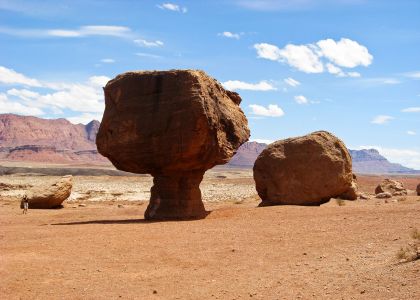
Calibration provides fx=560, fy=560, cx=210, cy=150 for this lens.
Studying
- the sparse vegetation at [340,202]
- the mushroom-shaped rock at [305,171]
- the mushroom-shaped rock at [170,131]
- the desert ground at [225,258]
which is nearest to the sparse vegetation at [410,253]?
the desert ground at [225,258]

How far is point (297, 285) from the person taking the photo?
31.6ft

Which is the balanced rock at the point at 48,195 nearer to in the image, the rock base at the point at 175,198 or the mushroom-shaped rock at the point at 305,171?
the rock base at the point at 175,198

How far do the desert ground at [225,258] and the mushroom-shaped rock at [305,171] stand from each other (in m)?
3.74

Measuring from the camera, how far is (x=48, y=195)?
30.5 metres

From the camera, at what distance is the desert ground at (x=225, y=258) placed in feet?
31.2

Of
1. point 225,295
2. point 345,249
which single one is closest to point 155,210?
point 345,249

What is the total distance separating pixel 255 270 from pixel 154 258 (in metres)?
2.72

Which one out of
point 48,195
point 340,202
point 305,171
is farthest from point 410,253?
point 48,195

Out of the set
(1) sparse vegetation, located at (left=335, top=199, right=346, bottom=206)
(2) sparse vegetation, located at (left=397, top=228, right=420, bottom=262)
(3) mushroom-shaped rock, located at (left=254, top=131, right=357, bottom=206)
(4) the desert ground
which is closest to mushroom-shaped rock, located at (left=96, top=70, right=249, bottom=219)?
(4) the desert ground

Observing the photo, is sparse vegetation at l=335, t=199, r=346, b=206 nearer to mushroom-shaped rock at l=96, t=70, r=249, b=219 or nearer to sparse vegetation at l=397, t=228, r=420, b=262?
mushroom-shaped rock at l=96, t=70, r=249, b=219

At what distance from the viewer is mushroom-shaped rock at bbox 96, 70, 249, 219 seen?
19.2 m

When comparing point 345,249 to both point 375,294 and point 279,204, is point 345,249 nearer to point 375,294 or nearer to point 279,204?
point 375,294

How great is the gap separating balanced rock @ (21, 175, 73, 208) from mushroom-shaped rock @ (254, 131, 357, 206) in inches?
497

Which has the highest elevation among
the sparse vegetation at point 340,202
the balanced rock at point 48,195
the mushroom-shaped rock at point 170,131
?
the mushroom-shaped rock at point 170,131
